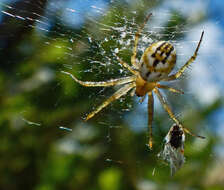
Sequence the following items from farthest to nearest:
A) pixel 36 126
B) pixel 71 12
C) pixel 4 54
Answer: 1. pixel 36 126
2. pixel 4 54
3. pixel 71 12

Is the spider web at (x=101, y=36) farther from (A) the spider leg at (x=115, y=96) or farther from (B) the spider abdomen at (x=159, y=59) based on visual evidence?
(B) the spider abdomen at (x=159, y=59)

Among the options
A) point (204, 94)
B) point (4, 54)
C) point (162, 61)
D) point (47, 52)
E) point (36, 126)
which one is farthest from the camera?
point (204, 94)

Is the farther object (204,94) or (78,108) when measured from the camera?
(204,94)

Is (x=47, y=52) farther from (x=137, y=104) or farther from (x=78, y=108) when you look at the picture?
(x=137, y=104)

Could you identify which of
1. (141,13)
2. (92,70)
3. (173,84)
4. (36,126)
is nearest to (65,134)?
(36,126)

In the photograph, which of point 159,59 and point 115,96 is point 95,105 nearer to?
point 115,96


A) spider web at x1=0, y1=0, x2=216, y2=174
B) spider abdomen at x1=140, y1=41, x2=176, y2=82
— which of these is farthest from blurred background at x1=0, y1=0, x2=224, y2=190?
spider abdomen at x1=140, y1=41, x2=176, y2=82
